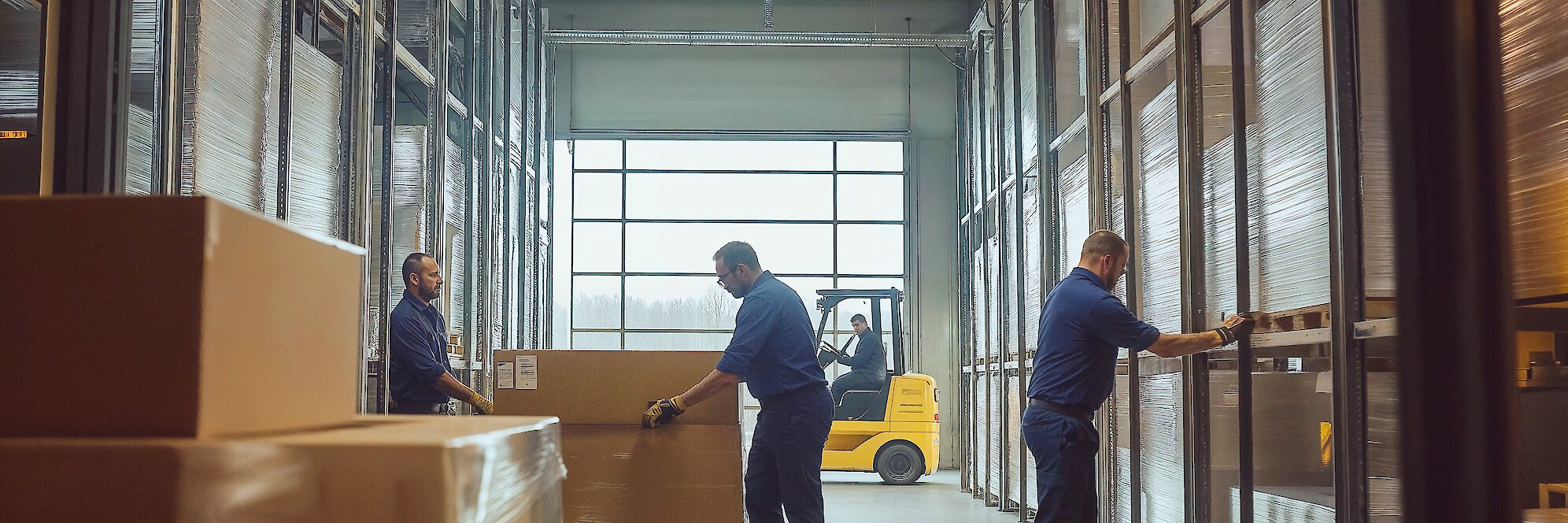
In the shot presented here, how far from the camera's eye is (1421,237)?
819 mm

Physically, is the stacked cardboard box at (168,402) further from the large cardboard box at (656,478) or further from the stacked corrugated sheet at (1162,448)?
the stacked corrugated sheet at (1162,448)

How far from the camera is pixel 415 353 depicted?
219 inches

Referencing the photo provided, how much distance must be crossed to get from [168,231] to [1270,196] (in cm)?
372

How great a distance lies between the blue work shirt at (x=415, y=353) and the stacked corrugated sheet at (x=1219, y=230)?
3611 millimetres

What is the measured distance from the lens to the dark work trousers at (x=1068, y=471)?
165 inches

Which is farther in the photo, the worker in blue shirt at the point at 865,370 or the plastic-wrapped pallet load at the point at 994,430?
the worker in blue shirt at the point at 865,370

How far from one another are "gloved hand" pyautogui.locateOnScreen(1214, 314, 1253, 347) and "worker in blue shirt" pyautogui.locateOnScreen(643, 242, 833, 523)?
1.59 meters

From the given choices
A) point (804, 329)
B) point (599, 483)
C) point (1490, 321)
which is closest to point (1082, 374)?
point (804, 329)

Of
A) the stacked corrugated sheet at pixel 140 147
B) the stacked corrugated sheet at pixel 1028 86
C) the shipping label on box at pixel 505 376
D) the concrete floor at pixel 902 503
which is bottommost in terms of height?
the concrete floor at pixel 902 503

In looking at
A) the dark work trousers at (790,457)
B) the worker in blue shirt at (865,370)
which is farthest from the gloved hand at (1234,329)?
the worker in blue shirt at (865,370)

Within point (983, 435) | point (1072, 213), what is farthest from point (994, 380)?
point (1072, 213)

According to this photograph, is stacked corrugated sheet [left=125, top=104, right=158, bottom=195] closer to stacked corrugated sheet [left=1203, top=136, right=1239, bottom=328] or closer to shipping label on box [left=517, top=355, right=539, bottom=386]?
shipping label on box [left=517, top=355, right=539, bottom=386]

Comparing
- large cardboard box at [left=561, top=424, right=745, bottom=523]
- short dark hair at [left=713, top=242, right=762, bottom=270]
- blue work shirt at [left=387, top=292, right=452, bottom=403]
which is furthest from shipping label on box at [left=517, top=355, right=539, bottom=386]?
blue work shirt at [left=387, top=292, right=452, bottom=403]

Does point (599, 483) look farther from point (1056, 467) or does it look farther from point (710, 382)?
point (1056, 467)
